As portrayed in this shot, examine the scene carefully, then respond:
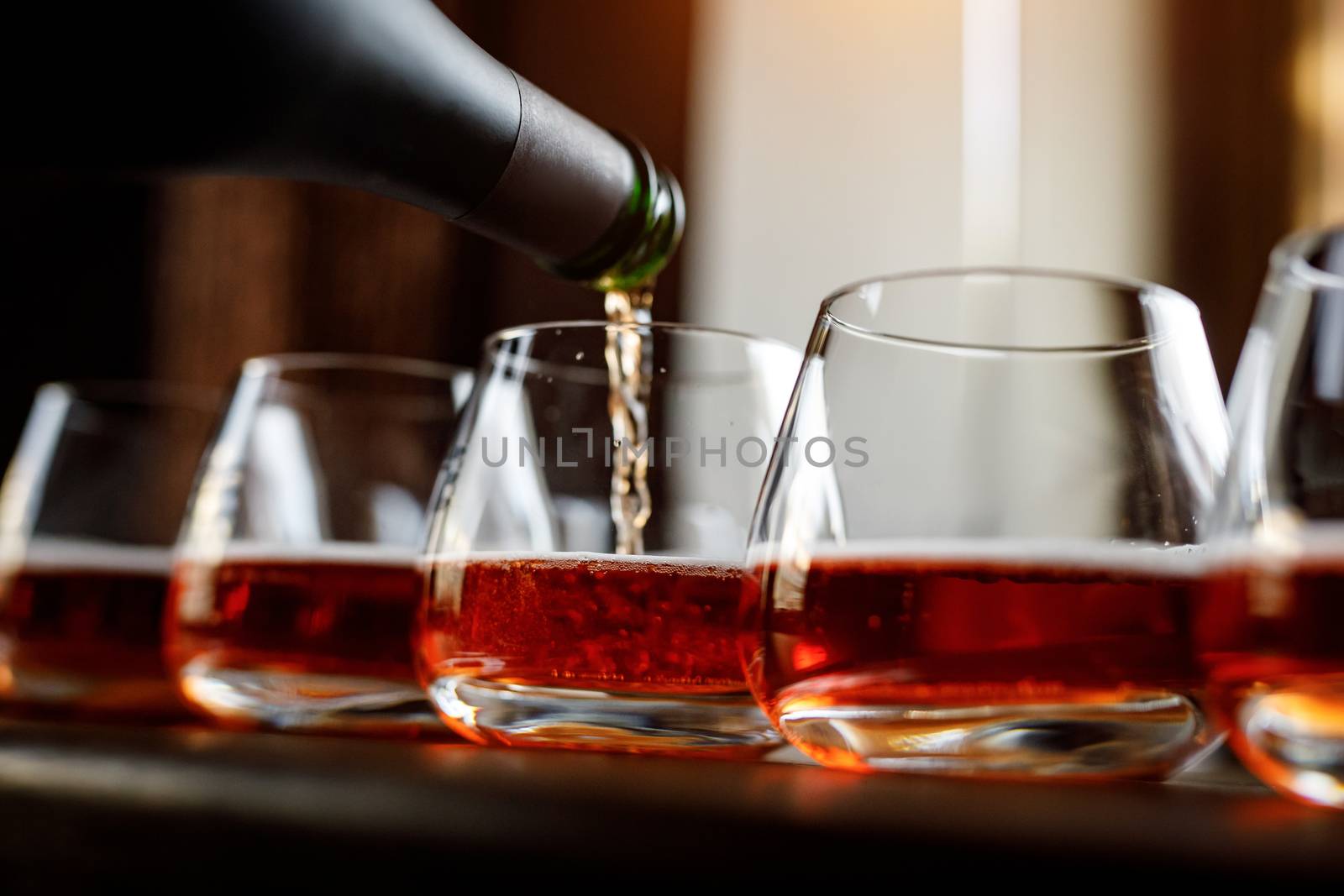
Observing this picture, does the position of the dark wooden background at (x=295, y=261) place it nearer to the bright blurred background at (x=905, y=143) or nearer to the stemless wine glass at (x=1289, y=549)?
the bright blurred background at (x=905, y=143)

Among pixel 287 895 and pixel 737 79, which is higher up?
pixel 737 79

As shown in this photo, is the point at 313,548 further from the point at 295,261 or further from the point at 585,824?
the point at 295,261

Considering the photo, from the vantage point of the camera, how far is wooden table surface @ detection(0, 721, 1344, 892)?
0.23m

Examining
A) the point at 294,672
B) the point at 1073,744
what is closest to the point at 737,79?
the point at 294,672

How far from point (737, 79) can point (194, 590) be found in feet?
4.76

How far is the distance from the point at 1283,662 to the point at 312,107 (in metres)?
0.40

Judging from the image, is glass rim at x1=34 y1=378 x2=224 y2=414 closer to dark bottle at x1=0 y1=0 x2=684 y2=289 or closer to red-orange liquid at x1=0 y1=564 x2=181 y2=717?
red-orange liquid at x1=0 y1=564 x2=181 y2=717

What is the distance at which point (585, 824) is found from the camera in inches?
10.2

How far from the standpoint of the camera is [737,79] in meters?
2.00

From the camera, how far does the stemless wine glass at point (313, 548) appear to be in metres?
0.67

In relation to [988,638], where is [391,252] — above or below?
above

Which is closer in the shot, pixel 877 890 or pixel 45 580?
pixel 877 890

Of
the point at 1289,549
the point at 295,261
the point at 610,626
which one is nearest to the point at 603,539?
the point at 610,626

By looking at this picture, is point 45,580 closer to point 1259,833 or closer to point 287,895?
point 287,895
